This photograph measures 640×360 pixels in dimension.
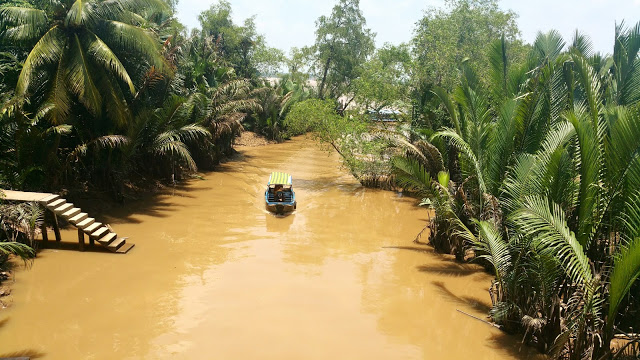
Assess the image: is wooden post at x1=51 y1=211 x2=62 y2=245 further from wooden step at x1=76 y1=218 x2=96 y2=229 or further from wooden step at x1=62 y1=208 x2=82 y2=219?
wooden step at x1=76 y1=218 x2=96 y2=229

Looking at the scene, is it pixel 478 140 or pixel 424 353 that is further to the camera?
pixel 478 140

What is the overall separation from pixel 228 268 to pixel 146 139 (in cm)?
710

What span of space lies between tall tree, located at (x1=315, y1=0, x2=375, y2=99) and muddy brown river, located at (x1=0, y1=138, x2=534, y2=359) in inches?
1066

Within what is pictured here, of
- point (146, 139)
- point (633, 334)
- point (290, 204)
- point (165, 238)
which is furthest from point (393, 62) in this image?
point (633, 334)

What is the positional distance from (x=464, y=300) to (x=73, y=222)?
8.20 metres

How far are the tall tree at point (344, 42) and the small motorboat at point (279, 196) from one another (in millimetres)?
24454

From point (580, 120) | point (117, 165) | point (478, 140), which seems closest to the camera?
point (580, 120)

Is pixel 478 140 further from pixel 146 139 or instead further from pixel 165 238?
pixel 146 139

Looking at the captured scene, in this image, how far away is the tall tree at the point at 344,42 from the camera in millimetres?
37812

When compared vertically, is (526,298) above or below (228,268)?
above

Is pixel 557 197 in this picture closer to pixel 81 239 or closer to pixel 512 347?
pixel 512 347

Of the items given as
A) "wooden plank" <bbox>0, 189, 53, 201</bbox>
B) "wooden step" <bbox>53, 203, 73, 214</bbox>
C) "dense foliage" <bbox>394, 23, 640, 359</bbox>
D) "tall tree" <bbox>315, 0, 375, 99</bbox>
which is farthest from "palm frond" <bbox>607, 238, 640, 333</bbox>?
"tall tree" <bbox>315, 0, 375, 99</bbox>

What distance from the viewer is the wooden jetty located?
30.7 feet

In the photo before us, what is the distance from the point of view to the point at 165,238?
1118 centimetres
